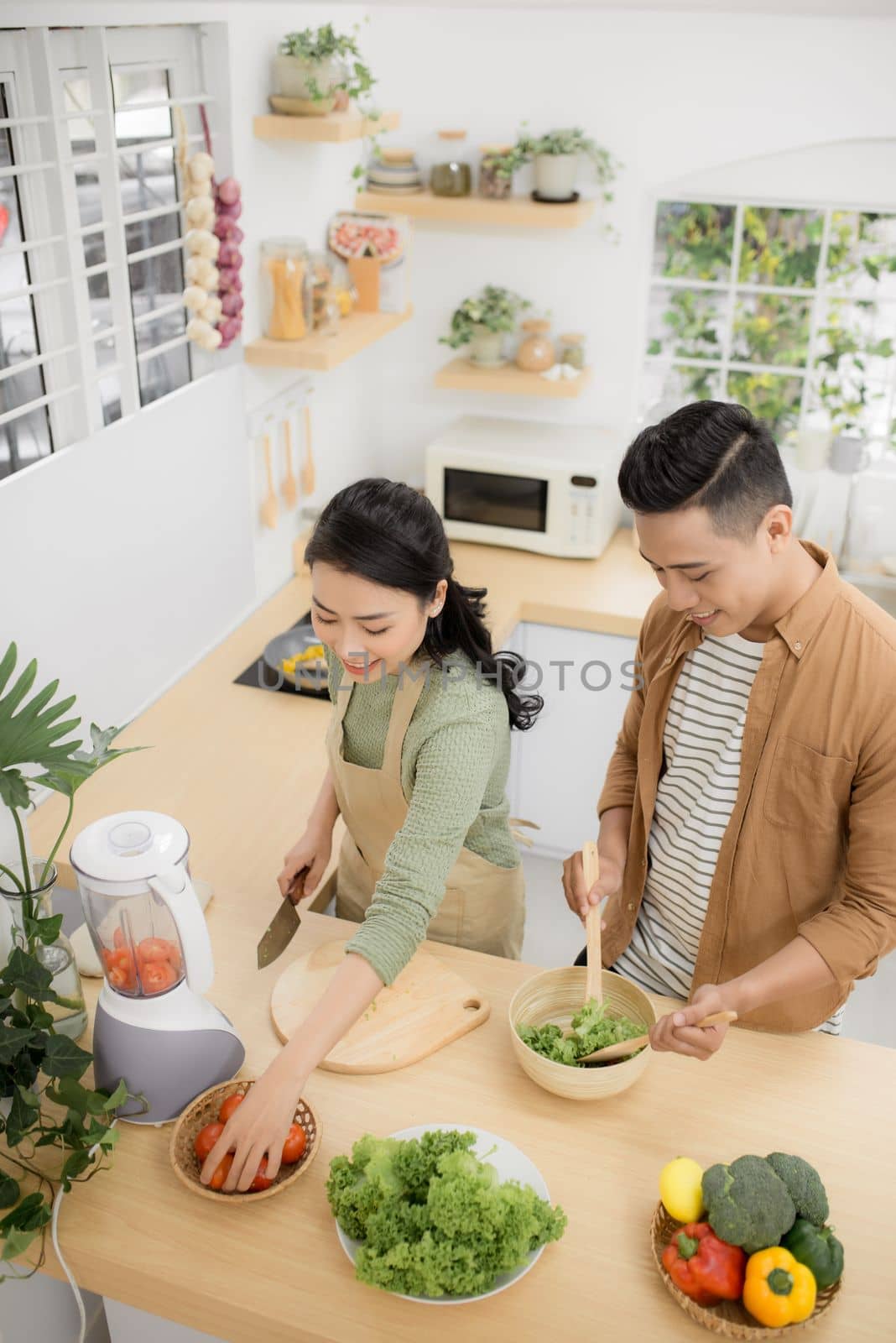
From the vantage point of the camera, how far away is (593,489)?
3.12 m

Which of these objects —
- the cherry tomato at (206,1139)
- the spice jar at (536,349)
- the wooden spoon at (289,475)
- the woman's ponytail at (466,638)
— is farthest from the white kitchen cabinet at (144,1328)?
the spice jar at (536,349)

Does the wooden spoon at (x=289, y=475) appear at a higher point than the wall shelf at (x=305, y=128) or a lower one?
lower

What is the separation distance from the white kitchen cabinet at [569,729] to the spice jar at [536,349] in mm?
763

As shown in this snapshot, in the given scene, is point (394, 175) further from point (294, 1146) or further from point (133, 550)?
point (294, 1146)

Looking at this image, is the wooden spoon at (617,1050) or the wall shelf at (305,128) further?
the wall shelf at (305,128)

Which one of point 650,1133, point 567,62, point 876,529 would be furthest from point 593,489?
point 650,1133

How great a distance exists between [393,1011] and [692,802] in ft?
1.60

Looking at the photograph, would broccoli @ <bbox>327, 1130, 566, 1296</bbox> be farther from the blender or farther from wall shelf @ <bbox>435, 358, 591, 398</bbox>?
wall shelf @ <bbox>435, 358, 591, 398</bbox>

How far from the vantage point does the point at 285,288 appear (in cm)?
271

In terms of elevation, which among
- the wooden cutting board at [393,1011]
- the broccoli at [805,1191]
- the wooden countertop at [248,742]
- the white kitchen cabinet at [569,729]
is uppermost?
the broccoli at [805,1191]

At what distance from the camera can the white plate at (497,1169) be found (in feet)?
3.80

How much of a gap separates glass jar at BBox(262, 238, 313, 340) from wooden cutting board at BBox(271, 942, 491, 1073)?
1652mm

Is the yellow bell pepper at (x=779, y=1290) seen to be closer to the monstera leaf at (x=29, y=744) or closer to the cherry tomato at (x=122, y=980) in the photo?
the cherry tomato at (x=122, y=980)

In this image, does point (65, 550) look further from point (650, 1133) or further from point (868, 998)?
point (868, 998)
